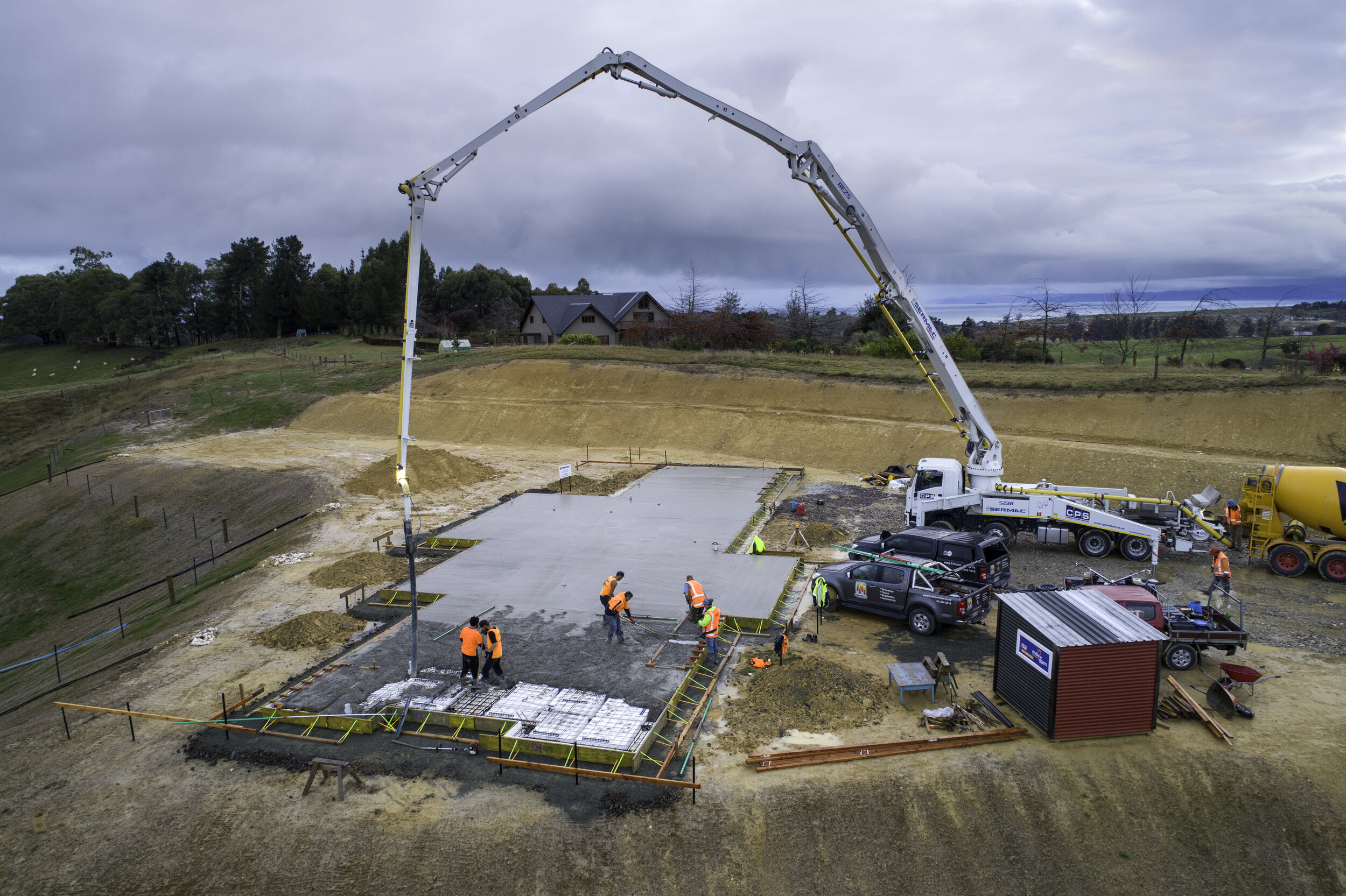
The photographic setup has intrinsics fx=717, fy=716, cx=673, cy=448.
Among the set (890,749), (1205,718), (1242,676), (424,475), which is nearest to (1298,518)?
(1242,676)

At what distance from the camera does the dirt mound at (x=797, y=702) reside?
10578 mm

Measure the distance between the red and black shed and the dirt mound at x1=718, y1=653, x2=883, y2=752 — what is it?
2337mm

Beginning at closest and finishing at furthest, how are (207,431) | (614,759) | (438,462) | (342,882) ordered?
(342,882), (614,759), (438,462), (207,431)

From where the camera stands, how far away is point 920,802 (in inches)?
356

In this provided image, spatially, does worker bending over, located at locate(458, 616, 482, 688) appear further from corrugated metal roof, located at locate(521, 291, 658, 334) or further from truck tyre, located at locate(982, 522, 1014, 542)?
corrugated metal roof, located at locate(521, 291, 658, 334)

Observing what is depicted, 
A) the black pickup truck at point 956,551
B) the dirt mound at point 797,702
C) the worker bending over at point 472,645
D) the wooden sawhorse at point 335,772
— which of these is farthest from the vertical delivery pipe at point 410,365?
the black pickup truck at point 956,551

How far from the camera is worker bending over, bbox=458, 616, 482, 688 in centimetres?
1192

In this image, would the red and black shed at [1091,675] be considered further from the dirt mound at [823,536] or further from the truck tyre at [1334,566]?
the truck tyre at [1334,566]

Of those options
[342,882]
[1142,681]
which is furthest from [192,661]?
[1142,681]

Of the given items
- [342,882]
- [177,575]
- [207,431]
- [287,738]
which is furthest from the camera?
[207,431]

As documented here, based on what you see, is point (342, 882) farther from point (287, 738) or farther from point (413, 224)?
point (413, 224)

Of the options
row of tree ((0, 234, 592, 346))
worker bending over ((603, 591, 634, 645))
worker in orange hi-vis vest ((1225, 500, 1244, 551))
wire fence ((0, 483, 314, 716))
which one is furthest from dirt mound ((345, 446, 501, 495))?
row of tree ((0, 234, 592, 346))

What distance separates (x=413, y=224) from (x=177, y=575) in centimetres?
1571

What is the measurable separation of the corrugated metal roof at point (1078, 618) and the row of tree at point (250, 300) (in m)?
68.4
